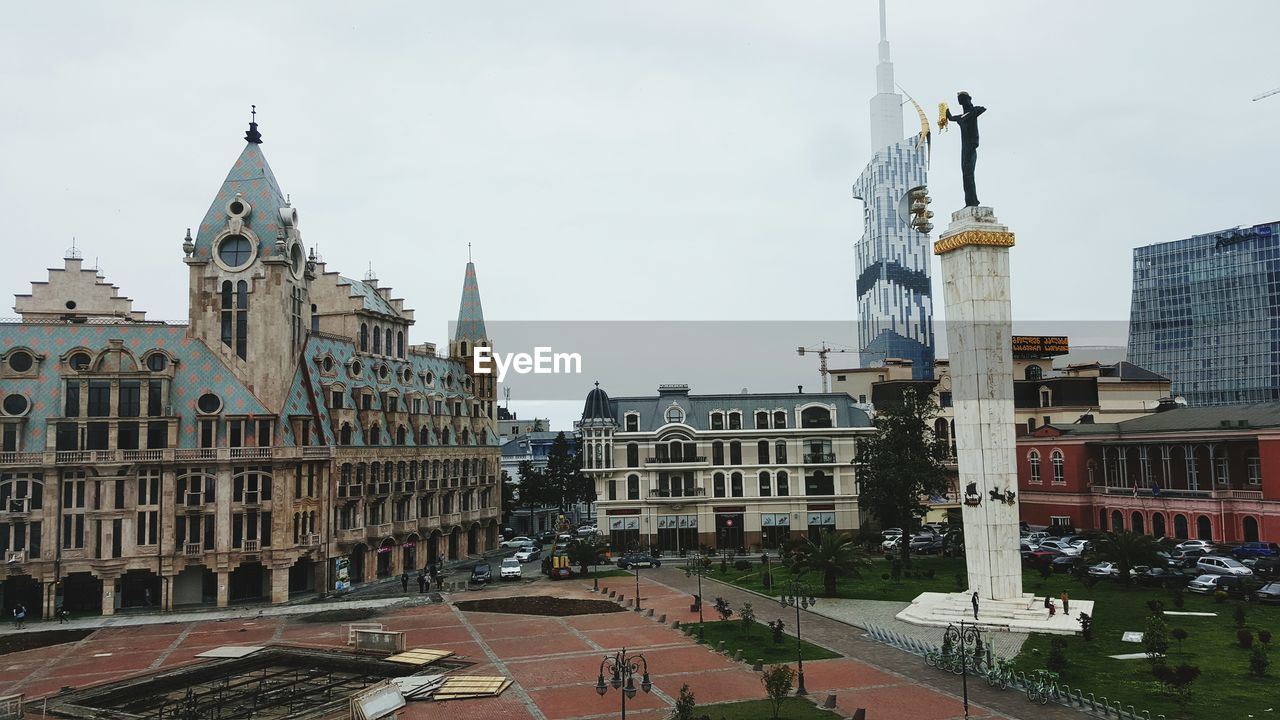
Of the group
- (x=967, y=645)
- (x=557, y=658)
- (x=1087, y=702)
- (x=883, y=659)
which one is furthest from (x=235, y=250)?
(x=1087, y=702)

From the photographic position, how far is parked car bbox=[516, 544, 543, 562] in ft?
270

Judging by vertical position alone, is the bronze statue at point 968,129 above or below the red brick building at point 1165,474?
above

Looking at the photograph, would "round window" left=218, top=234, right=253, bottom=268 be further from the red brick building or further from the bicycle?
the red brick building

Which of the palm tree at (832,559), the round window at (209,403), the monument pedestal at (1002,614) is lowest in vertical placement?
the monument pedestal at (1002,614)

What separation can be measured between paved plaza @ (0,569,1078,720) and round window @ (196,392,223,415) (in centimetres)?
1393

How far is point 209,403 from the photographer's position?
205ft

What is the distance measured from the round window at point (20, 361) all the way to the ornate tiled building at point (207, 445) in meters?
0.14

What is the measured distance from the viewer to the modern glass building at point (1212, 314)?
175 meters

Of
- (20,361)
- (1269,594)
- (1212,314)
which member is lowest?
(1269,594)

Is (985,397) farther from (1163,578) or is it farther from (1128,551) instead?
(1163,578)

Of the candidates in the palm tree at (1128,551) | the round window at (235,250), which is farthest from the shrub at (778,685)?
the round window at (235,250)

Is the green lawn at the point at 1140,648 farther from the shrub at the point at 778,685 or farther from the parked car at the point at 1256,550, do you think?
the parked car at the point at 1256,550

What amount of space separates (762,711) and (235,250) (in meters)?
51.2

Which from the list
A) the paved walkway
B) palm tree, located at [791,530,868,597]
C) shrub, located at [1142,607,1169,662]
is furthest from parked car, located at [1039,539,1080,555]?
shrub, located at [1142,607,1169,662]
